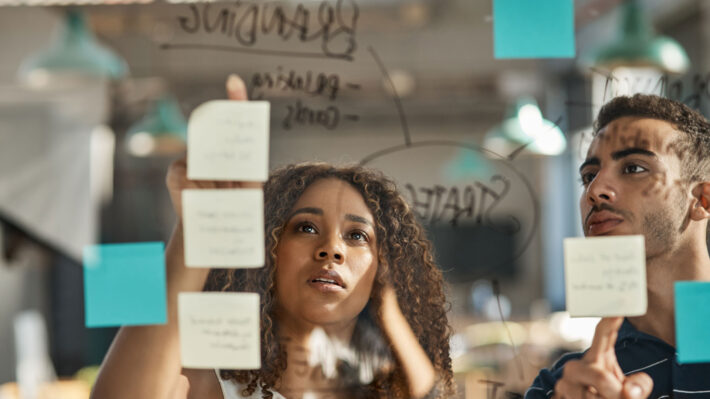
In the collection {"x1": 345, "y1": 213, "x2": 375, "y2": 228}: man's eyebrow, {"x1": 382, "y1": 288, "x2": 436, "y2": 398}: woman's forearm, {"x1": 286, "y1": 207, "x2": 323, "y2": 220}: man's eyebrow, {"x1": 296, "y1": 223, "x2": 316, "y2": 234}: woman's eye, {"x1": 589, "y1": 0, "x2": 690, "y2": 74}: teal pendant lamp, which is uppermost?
{"x1": 589, "y1": 0, "x2": 690, "y2": 74}: teal pendant lamp

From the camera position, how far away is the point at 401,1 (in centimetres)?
142

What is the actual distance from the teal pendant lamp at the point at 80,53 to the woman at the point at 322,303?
0.28 metres

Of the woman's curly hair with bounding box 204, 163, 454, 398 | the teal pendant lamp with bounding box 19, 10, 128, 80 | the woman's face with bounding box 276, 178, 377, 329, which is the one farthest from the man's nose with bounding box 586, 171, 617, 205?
the teal pendant lamp with bounding box 19, 10, 128, 80

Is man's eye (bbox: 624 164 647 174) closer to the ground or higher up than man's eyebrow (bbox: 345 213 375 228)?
higher up

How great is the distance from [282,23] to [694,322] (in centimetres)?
101

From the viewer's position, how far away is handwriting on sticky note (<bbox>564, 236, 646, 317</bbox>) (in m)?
1.33

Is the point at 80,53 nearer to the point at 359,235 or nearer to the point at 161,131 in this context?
the point at 161,131

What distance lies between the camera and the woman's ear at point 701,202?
1353 mm

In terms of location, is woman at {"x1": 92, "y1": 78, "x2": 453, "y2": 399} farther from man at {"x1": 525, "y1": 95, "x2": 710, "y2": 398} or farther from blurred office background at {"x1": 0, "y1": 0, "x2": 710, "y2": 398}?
man at {"x1": 525, "y1": 95, "x2": 710, "y2": 398}

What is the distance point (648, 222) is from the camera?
1345 mm

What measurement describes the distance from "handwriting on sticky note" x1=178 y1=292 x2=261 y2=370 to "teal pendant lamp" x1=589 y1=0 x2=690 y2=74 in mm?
848

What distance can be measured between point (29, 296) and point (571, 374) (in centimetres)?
131

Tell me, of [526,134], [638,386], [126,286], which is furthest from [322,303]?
[638,386]

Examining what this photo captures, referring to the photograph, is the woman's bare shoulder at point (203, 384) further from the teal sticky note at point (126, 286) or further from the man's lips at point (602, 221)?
the man's lips at point (602, 221)
